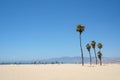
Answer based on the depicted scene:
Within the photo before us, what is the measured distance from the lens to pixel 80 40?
7356 centimetres
